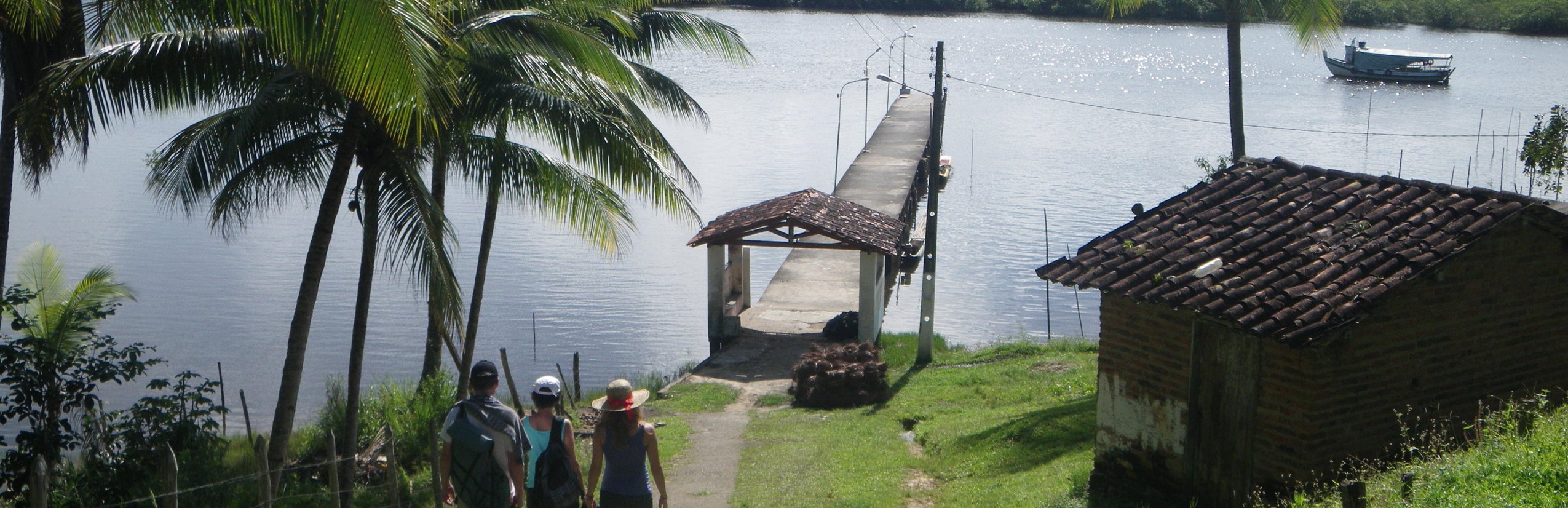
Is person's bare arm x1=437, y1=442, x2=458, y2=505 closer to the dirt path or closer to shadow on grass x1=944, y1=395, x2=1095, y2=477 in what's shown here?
the dirt path

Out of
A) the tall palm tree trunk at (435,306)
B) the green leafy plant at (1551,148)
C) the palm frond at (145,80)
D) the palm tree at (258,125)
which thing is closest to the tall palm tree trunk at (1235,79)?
the green leafy plant at (1551,148)

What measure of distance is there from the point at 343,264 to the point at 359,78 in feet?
68.6

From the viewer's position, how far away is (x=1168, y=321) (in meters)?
9.52

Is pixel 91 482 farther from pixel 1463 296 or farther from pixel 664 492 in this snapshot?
pixel 1463 296

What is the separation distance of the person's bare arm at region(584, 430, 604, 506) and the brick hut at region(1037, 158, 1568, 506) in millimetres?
4374

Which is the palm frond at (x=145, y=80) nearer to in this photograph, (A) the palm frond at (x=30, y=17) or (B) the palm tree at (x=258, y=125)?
(B) the palm tree at (x=258, y=125)

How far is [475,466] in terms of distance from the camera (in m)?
6.88

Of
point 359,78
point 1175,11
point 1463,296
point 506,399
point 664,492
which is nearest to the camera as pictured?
point 359,78

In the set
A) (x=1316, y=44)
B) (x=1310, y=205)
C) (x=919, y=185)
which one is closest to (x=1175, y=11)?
(x=919, y=185)

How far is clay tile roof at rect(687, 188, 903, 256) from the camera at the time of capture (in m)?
19.2

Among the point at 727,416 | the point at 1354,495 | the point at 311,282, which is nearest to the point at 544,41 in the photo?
the point at 311,282

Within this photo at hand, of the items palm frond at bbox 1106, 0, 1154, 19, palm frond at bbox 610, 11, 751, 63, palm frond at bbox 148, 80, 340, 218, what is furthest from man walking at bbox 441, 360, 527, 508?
palm frond at bbox 1106, 0, 1154, 19

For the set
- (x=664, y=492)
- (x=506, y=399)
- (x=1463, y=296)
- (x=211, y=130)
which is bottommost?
(x=506, y=399)

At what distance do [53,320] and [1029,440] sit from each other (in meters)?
9.38
